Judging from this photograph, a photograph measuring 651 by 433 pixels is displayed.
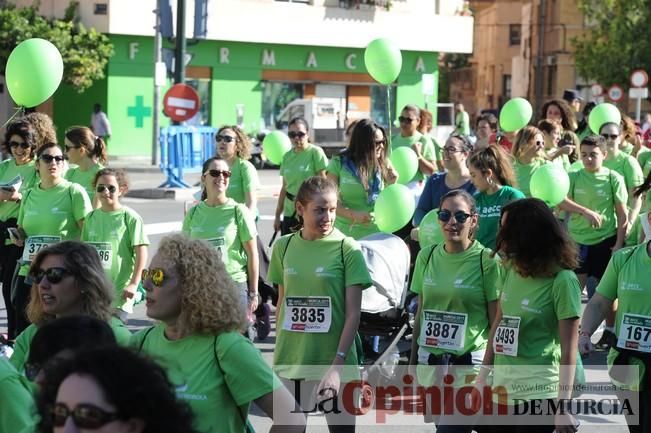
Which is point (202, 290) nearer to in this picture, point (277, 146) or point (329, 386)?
point (329, 386)

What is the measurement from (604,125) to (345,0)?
100 ft

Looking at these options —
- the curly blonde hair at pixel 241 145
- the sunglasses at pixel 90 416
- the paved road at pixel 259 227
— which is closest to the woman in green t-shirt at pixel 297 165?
the curly blonde hair at pixel 241 145

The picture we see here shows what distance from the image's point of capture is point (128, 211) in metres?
7.96

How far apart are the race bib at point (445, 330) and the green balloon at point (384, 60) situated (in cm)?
526

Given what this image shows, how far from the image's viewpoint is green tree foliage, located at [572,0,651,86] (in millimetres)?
47812

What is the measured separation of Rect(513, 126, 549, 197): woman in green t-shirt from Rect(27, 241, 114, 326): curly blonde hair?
5890mm

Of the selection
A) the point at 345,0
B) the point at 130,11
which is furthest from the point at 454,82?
the point at 130,11

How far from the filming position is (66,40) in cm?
3247

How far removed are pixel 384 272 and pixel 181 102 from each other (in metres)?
15.8

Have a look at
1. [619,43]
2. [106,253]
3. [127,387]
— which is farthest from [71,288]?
[619,43]

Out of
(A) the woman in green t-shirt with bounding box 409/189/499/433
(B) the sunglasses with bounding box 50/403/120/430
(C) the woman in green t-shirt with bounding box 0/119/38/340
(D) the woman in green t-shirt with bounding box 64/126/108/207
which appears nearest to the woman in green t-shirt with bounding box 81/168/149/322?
(C) the woman in green t-shirt with bounding box 0/119/38/340

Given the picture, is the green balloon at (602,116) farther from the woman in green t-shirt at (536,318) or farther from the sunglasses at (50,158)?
the woman in green t-shirt at (536,318)

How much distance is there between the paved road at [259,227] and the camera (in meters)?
7.64

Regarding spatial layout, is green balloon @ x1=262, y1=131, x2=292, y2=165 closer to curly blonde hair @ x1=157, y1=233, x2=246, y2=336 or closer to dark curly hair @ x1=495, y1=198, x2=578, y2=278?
dark curly hair @ x1=495, y1=198, x2=578, y2=278
